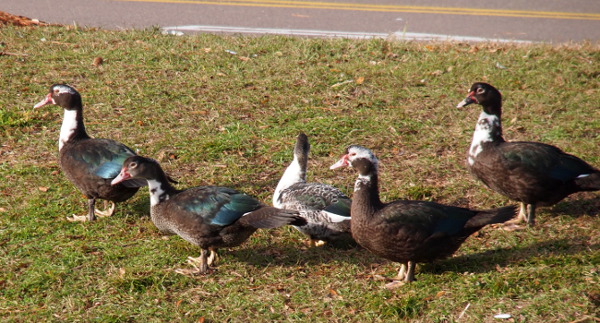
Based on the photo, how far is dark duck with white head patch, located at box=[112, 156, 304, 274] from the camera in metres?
4.98

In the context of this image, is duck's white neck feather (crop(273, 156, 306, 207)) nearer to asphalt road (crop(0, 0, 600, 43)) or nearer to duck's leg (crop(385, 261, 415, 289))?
duck's leg (crop(385, 261, 415, 289))

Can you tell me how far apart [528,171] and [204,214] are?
8.57ft

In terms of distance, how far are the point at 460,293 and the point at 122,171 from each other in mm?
2732

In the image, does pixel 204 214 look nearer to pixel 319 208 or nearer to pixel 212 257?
pixel 212 257

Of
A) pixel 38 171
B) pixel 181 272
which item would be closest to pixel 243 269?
pixel 181 272

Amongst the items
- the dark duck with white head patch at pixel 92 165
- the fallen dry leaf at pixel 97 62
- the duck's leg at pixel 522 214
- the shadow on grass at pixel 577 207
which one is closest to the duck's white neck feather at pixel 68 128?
the dark duck with white head patch at pixel 92 165

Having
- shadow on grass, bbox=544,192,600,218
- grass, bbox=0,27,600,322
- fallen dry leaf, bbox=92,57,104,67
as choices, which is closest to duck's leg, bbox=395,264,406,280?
grass, bbox=0,27,600,322

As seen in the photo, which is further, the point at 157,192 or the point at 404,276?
the point at 157,192

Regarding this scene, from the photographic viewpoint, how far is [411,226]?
15.6 ft

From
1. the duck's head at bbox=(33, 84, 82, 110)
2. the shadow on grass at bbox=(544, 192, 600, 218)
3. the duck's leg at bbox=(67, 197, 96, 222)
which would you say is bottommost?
the duck's leg at bbox=(67, 197, 96, 222)

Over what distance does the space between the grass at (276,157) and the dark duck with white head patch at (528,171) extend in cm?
30

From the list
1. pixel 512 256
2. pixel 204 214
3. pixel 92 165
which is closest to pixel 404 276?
pixel 512 256

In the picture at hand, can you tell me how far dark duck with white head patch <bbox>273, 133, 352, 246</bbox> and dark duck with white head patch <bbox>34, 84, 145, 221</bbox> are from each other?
4.01 feet

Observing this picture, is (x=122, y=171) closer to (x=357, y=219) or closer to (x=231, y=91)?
(x=357, y=219)
